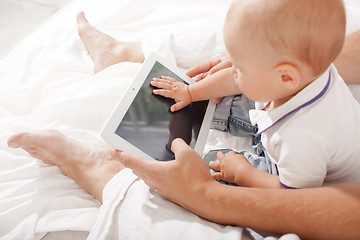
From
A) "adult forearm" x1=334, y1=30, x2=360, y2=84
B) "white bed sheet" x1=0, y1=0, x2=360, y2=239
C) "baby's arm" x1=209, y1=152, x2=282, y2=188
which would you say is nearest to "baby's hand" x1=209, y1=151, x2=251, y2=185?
"baby's arm" x1=209, y1=152, x2=282, y2=188

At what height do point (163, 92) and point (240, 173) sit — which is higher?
point (163, 92)

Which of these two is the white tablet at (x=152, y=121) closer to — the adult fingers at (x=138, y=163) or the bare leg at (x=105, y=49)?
the adult fingers at (x=138, y=163)

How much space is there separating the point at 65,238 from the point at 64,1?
76.5 inches

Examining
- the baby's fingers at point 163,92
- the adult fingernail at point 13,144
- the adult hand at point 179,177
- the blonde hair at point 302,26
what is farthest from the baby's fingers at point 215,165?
the adult fingernail at point 13,144

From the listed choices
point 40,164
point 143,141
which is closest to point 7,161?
point 40,164

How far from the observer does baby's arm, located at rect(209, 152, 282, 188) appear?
0.69 metres

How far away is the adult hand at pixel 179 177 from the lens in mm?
639

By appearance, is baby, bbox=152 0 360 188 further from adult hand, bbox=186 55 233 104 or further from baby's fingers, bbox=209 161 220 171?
adult hand, bbox=186 55 233 104

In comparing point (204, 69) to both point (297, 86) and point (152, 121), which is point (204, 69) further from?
point (297, 86)

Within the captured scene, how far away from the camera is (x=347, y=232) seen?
1.78 feet

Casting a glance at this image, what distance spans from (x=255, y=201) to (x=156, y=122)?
0.34 metres

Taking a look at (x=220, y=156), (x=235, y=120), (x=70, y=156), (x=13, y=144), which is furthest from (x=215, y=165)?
(x=13, y=144)

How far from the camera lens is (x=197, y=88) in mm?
868

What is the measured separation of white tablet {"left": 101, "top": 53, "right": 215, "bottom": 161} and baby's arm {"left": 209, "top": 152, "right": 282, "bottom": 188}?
0.25 feet
